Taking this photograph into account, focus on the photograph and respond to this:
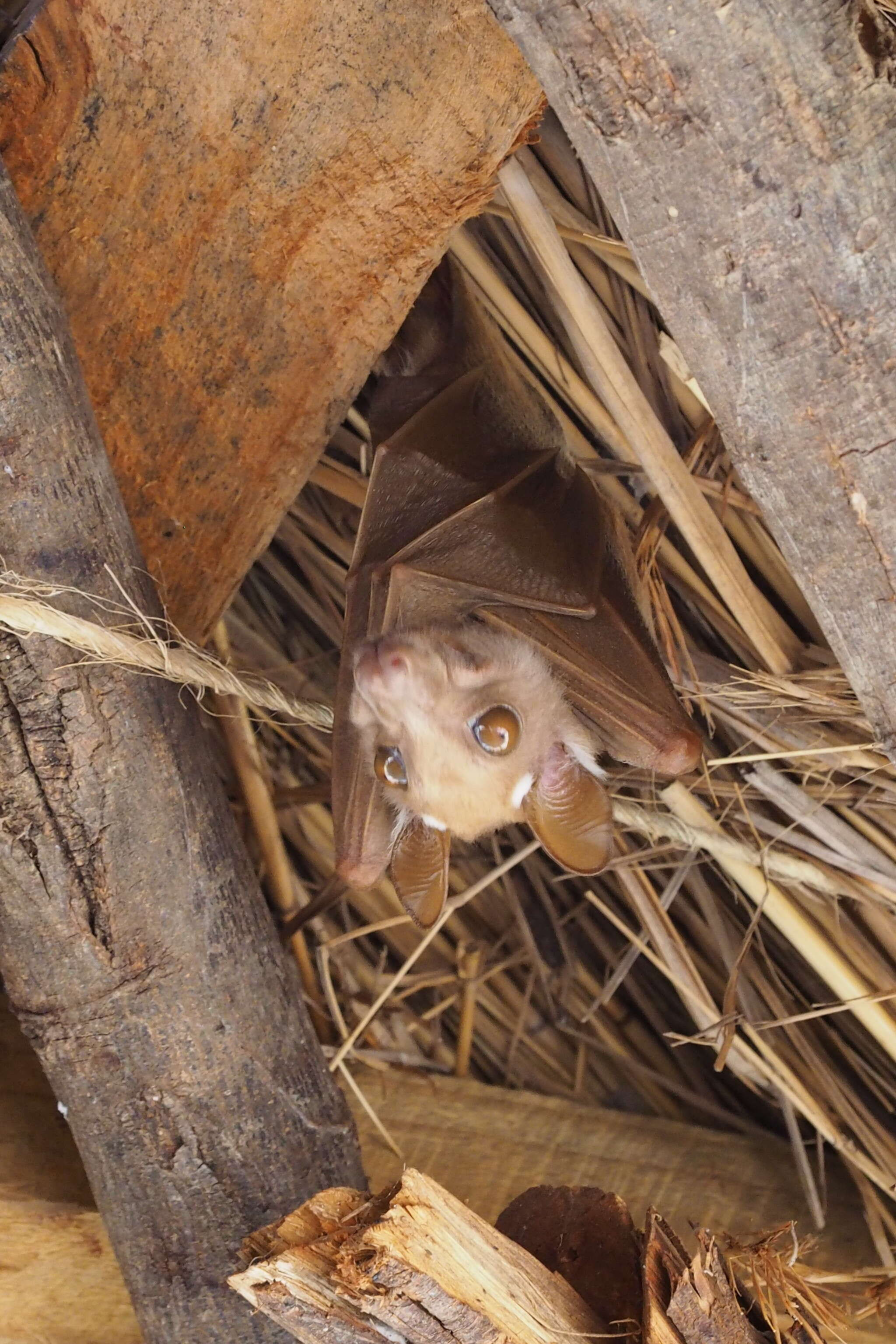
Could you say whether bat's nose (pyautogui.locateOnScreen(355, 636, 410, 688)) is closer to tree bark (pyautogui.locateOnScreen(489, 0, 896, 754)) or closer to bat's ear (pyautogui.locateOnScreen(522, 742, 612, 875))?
bat's ear (pyautogui.locateOnScreen(522, 742, 612, 875))

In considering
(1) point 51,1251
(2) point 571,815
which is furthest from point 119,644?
(1) point 51,1251

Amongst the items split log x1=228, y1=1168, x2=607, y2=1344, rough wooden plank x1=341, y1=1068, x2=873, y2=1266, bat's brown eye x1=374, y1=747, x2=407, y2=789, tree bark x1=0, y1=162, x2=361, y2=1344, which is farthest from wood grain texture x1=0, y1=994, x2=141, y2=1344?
bat's brown eye x1=374, y1=747, x2=407, y2=789

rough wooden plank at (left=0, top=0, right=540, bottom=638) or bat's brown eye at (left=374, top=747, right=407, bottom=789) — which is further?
bat's brown eye at (left=374, top=747, right=407, bottom=789)

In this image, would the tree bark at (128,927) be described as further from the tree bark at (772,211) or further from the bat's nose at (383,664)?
the tree bark at (772,211)

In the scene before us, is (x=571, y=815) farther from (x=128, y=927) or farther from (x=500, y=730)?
(x=128, y=927)

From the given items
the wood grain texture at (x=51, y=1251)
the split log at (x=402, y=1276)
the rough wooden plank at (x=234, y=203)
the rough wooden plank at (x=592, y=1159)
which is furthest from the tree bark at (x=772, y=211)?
the wood grain texture at (x=51, y=1251)

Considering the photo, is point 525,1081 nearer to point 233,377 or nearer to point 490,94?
point 233,377
